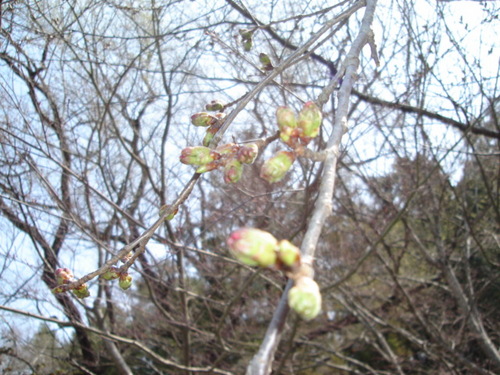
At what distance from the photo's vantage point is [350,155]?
5.51 m

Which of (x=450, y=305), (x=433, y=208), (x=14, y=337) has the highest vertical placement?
(x=433, y=208)

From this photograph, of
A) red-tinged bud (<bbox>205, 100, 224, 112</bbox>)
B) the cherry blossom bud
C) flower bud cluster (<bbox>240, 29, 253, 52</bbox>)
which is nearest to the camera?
red-tinged bud (<bbox>205, 100, 224, 112</bbox>)

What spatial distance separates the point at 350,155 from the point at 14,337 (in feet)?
16.7

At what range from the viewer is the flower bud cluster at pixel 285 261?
0.77 metres

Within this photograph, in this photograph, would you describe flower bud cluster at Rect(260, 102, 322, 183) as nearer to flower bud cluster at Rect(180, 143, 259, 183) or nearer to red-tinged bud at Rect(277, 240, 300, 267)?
flower bud cluster at Rect(180, 143, 259, 183)

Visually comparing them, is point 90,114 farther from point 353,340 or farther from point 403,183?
point 353,340

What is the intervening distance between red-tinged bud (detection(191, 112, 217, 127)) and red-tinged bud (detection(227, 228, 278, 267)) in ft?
2.59

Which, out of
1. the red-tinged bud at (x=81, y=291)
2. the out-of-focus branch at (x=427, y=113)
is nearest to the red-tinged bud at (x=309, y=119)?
the red-tinged bud at (x=81, y=291)

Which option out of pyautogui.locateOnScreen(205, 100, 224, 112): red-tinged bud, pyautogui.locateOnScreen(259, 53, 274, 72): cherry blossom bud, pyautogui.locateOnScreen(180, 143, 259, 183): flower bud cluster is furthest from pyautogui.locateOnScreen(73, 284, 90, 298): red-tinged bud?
pyautogui.locateOnScreen(259, 53, 274, 72): cherry blossom bud

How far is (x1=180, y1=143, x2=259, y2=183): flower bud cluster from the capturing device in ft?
4.15

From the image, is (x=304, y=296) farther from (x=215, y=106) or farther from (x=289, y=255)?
(x=215, y=106)

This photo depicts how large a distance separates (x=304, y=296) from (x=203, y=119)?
0.90m

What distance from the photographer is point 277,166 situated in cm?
111

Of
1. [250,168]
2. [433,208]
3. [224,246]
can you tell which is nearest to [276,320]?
[250,168]
